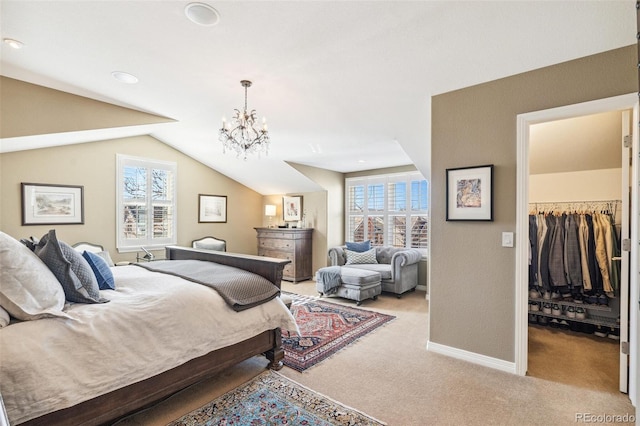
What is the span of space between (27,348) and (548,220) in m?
4.50

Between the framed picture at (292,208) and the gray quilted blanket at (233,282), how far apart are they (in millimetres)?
3989

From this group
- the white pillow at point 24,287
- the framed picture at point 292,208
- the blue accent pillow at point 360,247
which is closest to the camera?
the white pillow at point 24,287

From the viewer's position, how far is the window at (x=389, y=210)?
5789 mm

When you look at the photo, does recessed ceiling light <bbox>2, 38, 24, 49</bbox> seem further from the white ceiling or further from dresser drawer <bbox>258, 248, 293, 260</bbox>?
dresser drawer <bbox>258, 248, 293, 260</bbox>

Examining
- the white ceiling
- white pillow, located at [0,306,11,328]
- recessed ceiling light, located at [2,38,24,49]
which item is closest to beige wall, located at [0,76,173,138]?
the white ceiling

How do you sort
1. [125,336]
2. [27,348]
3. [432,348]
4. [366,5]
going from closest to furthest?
[27,348], [125,336], [366,5], [432,348]

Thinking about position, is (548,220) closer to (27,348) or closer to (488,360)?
(488,360)

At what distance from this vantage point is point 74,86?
3.24 m

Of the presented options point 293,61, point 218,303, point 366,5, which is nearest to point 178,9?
point 293,61

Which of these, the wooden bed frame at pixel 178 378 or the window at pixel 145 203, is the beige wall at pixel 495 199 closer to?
the wooden bed frame at pixel 178 378

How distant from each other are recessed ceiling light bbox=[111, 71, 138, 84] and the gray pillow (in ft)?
5.92

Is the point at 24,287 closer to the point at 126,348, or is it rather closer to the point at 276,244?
the point at 126,348

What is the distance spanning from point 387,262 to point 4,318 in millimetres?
4978

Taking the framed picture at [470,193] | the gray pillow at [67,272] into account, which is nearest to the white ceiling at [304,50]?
the framed picture at [470,193]
